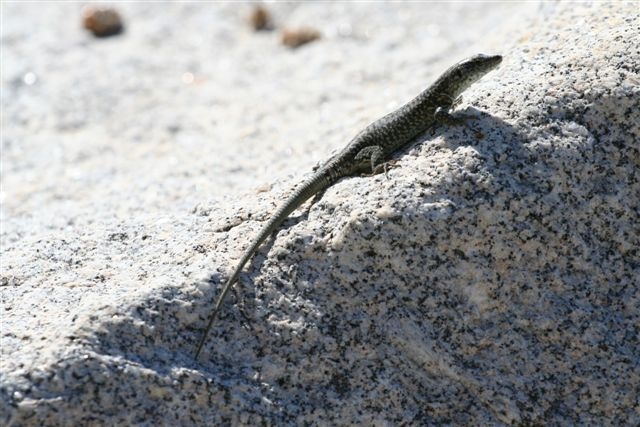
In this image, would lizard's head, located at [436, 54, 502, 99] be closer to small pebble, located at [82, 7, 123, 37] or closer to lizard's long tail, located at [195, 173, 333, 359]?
lizard's long tail, located at [195, 173, 333, 359]

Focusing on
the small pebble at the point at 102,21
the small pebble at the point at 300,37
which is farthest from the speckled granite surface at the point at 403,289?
the small pebble at the point at 102,21

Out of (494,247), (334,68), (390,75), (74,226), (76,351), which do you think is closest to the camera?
(76,351)

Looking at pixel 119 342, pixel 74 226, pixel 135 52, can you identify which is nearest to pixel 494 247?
pixel 119 342

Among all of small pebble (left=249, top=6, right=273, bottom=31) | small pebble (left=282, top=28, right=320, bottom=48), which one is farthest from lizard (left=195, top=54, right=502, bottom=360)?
small pebble (left=249, top=6, right=273, bottom=31)

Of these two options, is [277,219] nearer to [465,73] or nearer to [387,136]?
[387,136]

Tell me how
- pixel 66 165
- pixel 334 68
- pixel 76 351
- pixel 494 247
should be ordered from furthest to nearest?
pixel 334 68, pixel 66 165, pixel 494 247, pixel 76 351

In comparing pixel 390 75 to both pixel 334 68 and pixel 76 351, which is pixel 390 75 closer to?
pixel 334 68
